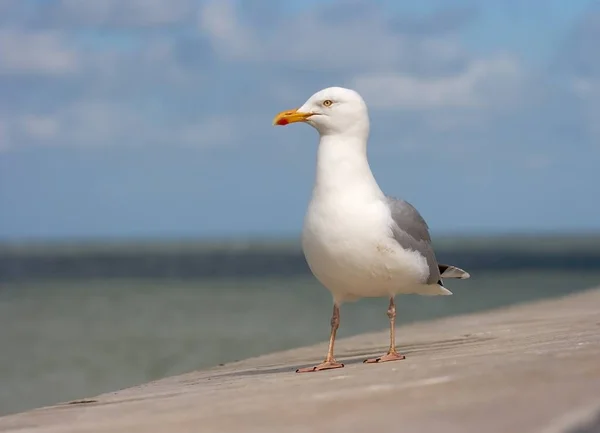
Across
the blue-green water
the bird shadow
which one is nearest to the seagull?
the bird shadow

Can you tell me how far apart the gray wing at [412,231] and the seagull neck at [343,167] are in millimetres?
164

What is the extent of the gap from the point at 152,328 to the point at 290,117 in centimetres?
2068

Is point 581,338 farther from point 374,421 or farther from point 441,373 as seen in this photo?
point 374,421

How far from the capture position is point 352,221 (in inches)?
234

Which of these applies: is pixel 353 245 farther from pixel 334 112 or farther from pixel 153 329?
pixel 153 329

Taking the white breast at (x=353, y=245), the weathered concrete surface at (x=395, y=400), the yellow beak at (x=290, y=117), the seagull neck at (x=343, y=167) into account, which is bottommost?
the weathered concrete surface at (x=395, y=400)

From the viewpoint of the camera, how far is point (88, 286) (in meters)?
55.7

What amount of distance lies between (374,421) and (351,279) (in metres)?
2.25

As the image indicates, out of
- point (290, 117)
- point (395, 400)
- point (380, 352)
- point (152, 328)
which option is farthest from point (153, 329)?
point (395, 400)

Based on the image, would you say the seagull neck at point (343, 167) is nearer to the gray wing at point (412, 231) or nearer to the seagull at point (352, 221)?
the seagull at point (352, 221)

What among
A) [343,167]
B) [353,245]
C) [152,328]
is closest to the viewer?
[353,245]

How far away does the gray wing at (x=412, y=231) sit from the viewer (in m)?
6.14

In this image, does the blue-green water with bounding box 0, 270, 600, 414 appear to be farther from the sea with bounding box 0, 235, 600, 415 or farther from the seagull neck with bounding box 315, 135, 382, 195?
the seagull neck with bounding box 315, 135, 382, 195

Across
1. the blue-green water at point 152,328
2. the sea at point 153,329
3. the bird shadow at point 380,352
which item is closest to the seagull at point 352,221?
the bird shadow at point 380,352
